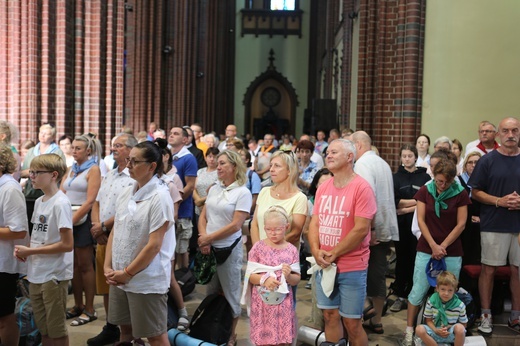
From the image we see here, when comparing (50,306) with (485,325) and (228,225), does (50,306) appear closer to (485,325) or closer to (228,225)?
(228,225)

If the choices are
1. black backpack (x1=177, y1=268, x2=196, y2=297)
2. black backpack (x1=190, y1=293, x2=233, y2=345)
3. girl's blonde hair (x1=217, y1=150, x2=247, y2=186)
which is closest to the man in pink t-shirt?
girl's blonde hair (x1=217, y1=150, x2=247, y2=186)

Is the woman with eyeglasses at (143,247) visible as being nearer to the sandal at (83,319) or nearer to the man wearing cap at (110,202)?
the man wearing cap at (110,202)

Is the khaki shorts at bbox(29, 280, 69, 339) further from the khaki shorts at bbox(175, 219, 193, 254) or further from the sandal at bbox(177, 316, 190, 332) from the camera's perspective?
the khaki shorts at bbox(175, 219, 193, 254)

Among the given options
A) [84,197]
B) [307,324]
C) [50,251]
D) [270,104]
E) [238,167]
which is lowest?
[307,324]

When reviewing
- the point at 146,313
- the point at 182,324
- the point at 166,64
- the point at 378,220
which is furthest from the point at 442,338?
the point at 166,64

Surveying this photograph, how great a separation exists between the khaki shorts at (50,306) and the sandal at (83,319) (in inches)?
61.3

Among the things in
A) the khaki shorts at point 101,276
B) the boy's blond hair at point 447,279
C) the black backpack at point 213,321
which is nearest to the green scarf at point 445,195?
the boy's blond hair at point 447,279

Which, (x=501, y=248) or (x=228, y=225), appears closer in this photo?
(x=228, y=225)

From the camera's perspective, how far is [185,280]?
285 inches

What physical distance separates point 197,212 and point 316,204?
150 inches

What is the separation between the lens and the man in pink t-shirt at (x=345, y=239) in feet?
15.5

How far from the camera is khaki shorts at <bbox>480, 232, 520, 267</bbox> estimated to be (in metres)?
6.11

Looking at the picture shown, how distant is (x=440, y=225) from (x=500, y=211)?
0.74 metres

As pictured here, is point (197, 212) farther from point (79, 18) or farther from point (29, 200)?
point (79, 18)
